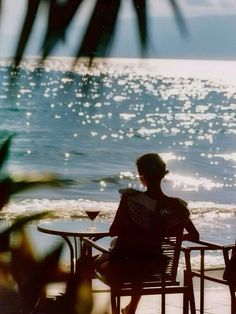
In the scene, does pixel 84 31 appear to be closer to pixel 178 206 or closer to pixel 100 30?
pixel 100 30

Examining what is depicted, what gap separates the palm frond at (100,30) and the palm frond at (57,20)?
0.03 meters

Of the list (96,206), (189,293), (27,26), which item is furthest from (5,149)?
(96,206)

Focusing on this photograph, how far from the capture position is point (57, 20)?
1.03 metres

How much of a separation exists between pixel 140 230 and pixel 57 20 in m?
2.42

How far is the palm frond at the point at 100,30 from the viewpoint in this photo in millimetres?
1027

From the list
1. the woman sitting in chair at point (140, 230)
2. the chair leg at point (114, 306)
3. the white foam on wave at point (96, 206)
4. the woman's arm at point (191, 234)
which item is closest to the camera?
the woman sitting in chair at point (140, 230)

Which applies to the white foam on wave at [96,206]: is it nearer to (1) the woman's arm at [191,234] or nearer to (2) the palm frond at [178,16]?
(1) the woman's arm at [191,234]

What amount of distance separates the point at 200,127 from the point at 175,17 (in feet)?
183

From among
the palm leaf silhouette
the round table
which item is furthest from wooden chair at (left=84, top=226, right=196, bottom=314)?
the palm leaf silhouette

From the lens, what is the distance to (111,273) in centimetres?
343

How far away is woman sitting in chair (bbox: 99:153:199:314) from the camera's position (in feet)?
11.1

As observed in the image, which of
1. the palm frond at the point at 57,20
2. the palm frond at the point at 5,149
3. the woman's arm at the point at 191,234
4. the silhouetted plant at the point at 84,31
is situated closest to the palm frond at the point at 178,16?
the silhouetted plant at the point at 84,31

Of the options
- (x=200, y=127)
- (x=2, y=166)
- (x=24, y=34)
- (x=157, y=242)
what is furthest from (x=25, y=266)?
(x=200, y=127)

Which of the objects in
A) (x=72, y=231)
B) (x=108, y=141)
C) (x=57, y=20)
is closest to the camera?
(x=57, y=20)
